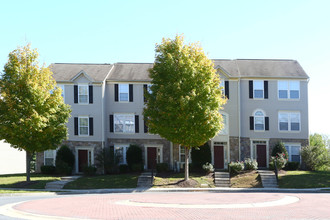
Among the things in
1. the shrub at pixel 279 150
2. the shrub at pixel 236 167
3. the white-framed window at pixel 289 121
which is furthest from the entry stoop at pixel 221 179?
the white-framed window at pixel 289 121

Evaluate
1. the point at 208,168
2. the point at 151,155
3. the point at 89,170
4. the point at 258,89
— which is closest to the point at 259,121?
the point at 258,89

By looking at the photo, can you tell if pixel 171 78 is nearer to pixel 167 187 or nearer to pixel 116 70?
pixel 167 187

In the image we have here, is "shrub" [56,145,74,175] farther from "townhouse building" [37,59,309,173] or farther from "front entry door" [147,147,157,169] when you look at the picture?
"front entry door" [147,147,157,169]

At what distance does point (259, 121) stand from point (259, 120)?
10 cm

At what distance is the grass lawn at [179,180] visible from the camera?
90.9 feet

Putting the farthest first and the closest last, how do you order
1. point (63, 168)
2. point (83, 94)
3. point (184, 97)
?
point (83, 94) → point (63, 168) → point (184, 97)

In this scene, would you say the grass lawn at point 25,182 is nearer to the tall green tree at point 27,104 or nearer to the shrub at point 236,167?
the tall green tree at point 27,104

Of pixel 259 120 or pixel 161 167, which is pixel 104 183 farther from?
pixel 259 120

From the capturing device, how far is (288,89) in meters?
34.8

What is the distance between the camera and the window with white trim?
3472 cm

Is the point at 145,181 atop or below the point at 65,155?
below

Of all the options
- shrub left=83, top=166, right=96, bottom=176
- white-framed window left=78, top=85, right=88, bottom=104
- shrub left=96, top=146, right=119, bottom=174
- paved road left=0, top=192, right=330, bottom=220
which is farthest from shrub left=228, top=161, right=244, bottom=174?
white-framed window left=78, top=85, right=88, bottom=104

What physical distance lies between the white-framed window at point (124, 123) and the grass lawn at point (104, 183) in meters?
6.33

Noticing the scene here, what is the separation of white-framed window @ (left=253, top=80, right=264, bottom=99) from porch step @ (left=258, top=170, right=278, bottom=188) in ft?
25.9
